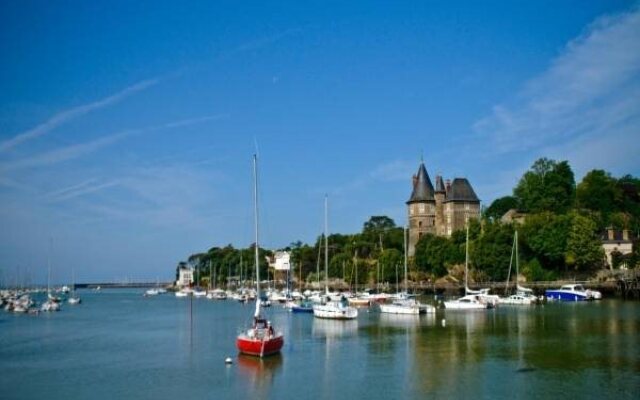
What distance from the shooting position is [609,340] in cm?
4388

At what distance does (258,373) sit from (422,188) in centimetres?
9850

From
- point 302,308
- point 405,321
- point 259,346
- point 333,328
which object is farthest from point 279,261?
point 259,346

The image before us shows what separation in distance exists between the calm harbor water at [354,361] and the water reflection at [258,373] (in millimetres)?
56

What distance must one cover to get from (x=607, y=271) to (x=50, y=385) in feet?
256

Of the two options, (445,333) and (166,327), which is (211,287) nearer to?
(166,327)

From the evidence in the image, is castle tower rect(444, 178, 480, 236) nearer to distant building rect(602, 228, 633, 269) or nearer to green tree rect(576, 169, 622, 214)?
green tree rect(576, 169, 622, 214)

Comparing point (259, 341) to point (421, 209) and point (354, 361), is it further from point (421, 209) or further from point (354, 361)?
point (421, 209)

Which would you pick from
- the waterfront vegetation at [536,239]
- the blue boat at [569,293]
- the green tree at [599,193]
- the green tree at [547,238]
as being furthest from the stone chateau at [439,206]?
the blue boat at [569,293]

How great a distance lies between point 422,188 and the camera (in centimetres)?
13112

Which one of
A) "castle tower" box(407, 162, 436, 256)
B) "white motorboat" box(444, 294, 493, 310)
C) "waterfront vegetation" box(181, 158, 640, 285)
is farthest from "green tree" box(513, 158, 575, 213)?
"white motorboat" box(444, 294, 493, 310)

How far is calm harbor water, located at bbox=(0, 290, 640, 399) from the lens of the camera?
103ft

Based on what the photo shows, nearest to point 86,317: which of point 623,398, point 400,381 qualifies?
point 400,381

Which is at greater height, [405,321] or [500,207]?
[500,207]

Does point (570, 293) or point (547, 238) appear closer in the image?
point (570, 293)
